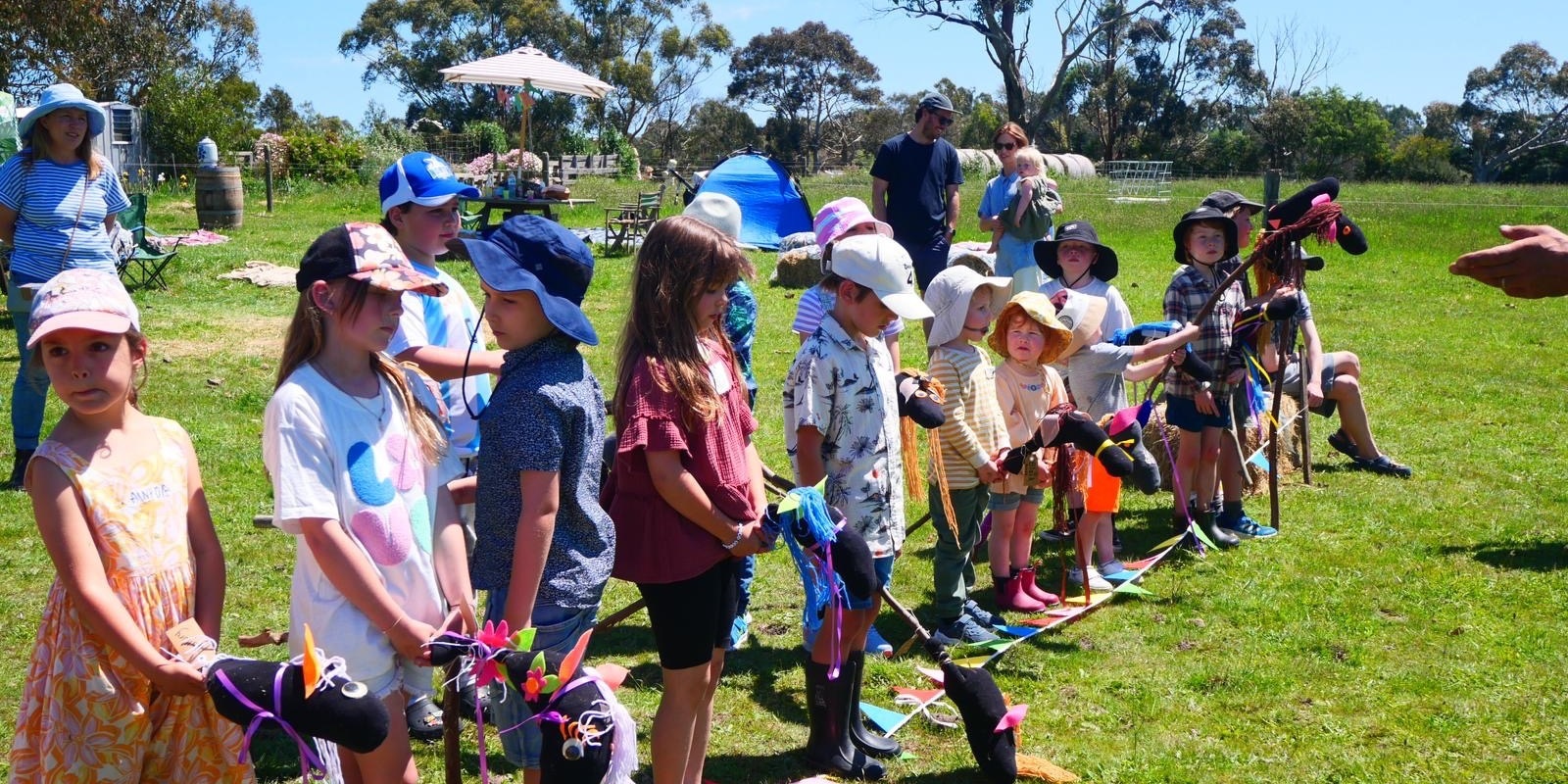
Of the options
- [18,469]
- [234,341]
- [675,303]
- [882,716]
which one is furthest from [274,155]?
[675,303]

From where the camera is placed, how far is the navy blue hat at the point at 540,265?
8.88ft

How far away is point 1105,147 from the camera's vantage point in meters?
53.2

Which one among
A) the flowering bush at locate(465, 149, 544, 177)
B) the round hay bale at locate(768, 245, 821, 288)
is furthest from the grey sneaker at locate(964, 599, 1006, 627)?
the flowering bush at locate(465, 149, 544, 177)

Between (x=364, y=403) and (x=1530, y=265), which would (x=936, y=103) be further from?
(x=364, y=403)

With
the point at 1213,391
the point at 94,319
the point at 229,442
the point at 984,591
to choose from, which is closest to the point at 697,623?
the point at 94,319

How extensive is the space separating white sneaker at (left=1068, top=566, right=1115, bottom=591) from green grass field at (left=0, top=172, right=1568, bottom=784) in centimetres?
11

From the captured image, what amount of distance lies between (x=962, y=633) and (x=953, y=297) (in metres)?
1.33

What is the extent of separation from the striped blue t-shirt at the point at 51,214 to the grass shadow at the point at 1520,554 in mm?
6958

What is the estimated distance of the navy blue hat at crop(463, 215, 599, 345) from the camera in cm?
271

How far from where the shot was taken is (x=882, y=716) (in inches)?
164

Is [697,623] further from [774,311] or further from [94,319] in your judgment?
[774,311]

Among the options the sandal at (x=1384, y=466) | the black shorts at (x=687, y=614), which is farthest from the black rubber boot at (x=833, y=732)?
the sandal at (x=1384, y=466)

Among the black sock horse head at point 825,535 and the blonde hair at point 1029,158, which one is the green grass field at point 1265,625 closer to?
the black sock horse head at point 825,535

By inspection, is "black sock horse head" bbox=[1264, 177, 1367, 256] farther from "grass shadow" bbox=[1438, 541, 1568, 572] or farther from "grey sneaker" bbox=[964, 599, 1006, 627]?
"grey sneaker" bbox=[964, 599, 1006, 627]
